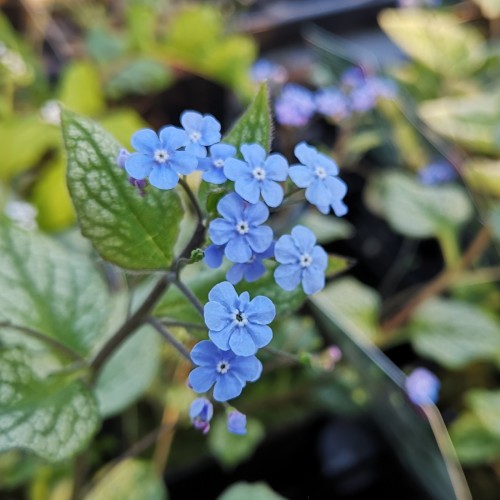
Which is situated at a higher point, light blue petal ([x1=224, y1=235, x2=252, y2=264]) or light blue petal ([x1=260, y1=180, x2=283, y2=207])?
light blue petal ([x1=260, y1=180, x2=283, y2=207])

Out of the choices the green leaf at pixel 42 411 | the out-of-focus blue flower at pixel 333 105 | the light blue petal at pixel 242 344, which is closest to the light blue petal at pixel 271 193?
the light blue petal at pixel 242 344

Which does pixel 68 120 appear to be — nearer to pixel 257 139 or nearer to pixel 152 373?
pixel 257 139

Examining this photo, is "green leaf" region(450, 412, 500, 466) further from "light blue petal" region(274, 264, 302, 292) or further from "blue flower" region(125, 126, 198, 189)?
"blue flower" region(125, 126, 198, 189)

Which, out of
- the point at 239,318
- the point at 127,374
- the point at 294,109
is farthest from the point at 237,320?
the point at 294,109

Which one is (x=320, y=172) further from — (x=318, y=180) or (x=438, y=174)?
(x=438, y=174)

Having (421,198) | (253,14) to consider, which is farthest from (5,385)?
(253,14)

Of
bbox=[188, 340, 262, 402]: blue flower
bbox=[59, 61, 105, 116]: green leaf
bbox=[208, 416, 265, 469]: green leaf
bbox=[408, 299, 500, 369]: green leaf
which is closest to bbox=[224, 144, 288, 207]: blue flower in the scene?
bbox=[188, 340, 262, 402]: blue flower
